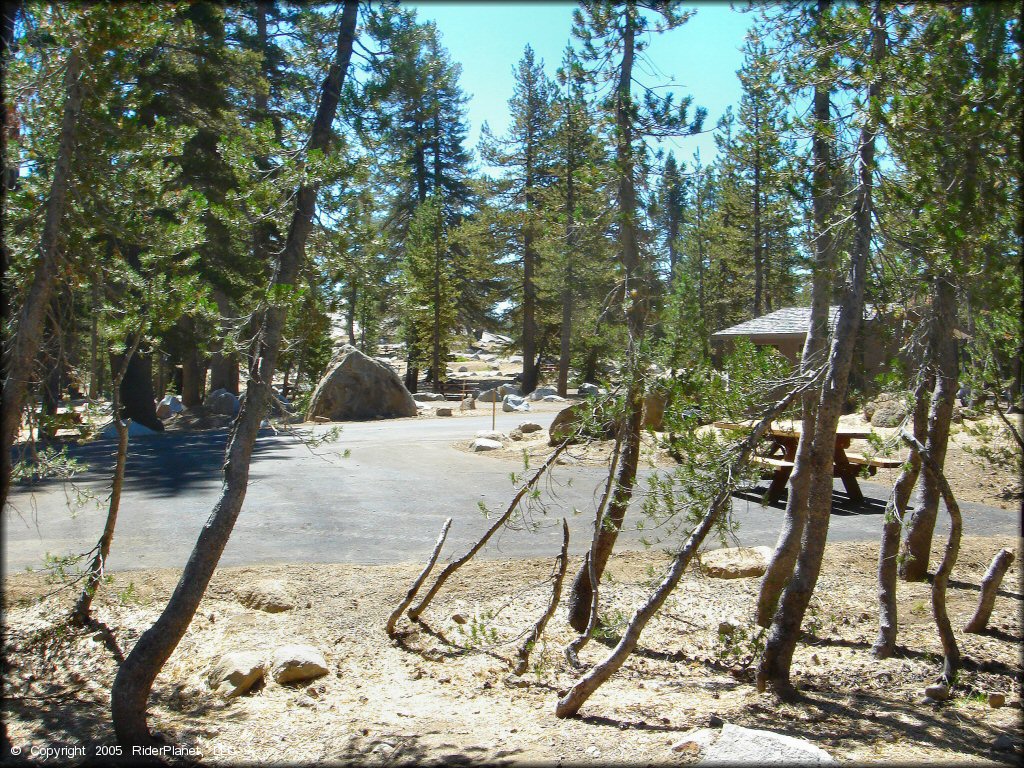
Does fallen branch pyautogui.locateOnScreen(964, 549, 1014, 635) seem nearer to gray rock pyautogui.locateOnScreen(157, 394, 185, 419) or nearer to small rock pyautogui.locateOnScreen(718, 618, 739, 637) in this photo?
small rock pyautogui.locateOnScreen(718, 618, 739, 637)

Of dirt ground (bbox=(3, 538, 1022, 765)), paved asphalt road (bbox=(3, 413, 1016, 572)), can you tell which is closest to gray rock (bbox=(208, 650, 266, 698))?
dirt ground (bbox=(3, 538, 1022, 765))

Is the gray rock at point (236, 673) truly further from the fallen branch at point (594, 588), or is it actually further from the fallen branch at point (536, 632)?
the fallen branch at point (594, 588)

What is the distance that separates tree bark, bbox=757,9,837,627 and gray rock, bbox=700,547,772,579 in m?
1.82

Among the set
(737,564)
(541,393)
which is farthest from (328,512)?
(541,393)

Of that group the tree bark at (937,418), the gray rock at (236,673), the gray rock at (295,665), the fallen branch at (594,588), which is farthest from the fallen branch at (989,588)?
the gray rock at (236,673)

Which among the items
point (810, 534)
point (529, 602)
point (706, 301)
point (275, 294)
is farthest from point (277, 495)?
point (706, 301)

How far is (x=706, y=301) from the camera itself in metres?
46.0

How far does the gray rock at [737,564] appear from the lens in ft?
29.0

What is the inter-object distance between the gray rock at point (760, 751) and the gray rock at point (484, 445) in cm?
1310

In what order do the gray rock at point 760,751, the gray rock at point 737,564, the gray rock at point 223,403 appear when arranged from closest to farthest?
1. the gray rock at point 760,751
2. the gray rock at point 737,564
3. the gray rock at point 223,403

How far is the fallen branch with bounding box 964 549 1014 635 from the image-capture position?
623 cm

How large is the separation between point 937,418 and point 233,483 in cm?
618

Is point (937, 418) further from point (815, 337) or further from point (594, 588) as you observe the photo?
point (594, 588)

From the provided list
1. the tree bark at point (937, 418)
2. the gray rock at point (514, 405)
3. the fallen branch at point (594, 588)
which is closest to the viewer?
the fallen branch at point (594, 588)
